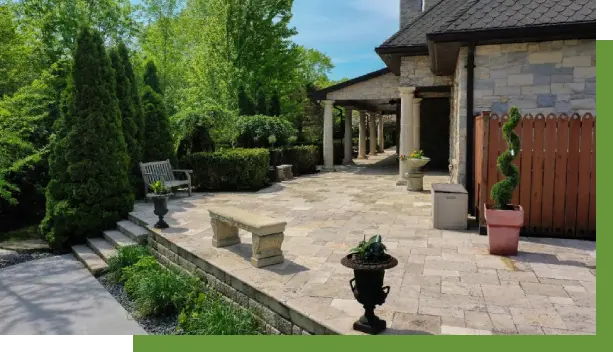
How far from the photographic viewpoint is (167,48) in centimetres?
2361

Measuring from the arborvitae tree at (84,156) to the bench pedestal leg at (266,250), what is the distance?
14.9ft

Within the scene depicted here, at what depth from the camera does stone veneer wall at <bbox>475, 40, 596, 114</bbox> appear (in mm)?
7195

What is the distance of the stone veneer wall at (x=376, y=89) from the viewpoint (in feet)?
47.8

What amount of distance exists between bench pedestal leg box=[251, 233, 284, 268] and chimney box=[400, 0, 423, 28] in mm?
13323

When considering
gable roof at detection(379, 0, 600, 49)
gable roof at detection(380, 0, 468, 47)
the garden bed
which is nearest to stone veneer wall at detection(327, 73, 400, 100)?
gable roof at detection(380, 0, 468, 47)

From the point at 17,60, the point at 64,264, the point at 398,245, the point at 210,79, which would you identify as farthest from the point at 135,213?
the point at 210,79

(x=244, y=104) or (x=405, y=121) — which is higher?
(x=244, y=104)

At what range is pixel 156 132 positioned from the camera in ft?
36.8

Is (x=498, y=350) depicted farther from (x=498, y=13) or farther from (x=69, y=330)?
(x=498, y=13)

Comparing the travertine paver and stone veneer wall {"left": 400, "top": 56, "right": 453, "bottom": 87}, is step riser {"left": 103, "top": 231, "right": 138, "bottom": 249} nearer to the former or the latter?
the travertine paver

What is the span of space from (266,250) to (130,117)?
683 cm

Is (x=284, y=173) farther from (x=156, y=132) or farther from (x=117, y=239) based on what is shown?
(x=117, y=239)

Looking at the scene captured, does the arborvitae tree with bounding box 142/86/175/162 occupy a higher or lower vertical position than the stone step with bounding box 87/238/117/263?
higher

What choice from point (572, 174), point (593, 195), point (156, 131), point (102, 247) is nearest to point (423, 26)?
point (572, 174)
